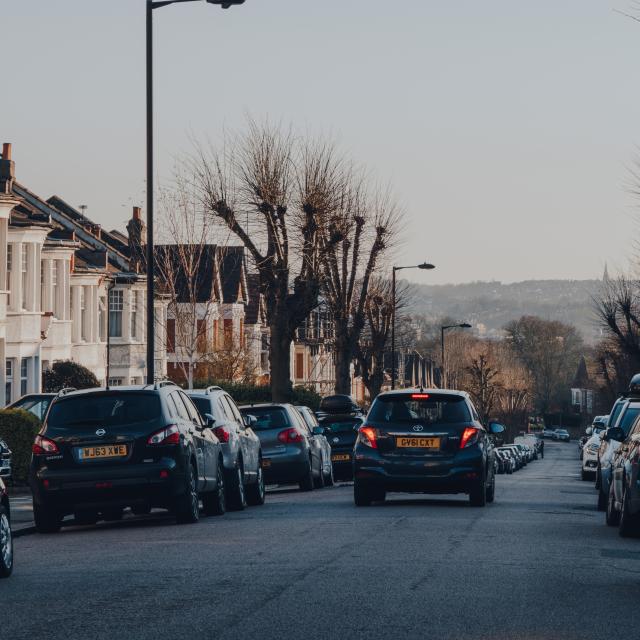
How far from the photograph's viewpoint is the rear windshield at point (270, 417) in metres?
28.0

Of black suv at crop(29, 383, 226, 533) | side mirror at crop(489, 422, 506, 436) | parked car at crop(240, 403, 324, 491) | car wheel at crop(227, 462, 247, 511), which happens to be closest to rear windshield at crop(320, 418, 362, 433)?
parked car at crop(240, 403, 324, 491)

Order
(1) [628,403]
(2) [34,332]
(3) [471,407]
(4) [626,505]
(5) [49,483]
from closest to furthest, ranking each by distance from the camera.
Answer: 1. (4) [626,505]
2. (5) [49,483]
3. (3) [471,407]
4. (1) [628,403]
5. (2) [34,332]

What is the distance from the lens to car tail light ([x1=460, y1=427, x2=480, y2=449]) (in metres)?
20.7

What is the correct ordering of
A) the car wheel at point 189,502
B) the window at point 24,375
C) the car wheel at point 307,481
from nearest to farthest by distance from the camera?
the car wheel at point 189,502
the car wheel at point 307,481
the window at point 24,375

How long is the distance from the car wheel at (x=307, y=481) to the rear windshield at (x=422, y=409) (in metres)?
7.42

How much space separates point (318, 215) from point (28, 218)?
9.39 m

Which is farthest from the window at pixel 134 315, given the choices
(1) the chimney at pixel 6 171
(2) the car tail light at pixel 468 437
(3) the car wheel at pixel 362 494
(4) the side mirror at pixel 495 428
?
Result: (2) the car tail light at pixel 468 437

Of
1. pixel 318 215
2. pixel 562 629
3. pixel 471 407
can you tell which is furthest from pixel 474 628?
pixel 318 215

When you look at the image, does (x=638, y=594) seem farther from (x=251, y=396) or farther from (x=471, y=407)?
(x=251, y=396)

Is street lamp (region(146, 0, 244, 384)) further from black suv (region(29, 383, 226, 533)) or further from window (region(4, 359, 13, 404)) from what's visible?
window (region(4, 359, 13, 404))

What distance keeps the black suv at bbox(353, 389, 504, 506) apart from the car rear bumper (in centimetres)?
425

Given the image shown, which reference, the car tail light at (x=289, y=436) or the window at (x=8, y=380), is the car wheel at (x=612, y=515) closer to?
the car tail light at (x=289, y=436)

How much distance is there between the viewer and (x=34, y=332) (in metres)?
48.2

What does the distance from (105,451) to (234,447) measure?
446 cm
